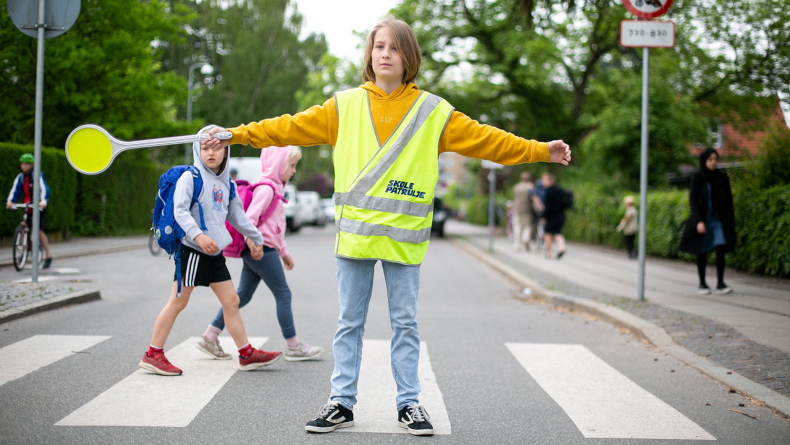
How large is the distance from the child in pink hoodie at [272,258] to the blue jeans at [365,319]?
1.81 m

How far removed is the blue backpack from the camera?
462 centimetres

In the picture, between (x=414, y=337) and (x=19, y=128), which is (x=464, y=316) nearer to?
(x=414, y=337)

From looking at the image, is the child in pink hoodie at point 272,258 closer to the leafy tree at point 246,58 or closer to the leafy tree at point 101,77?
the leafy tree at point 101,77

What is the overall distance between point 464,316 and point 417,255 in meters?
4.66

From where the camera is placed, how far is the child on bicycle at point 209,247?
4.63m

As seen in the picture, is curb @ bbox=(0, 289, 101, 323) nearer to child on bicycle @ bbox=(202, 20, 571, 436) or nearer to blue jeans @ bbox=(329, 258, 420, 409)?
child on bicycle @ bbox=(202, 20, 571, 436)

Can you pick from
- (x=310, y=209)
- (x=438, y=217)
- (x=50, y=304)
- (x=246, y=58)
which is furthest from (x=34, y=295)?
(x=246, y=58)

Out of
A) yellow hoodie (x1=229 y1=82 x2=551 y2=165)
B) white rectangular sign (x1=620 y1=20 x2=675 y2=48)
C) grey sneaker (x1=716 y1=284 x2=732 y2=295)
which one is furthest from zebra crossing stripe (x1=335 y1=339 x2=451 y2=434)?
grey sneaker (x1=716 y1=284 x2=732 y2=295)

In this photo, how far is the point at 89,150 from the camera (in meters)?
4.27

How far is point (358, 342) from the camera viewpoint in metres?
3.77

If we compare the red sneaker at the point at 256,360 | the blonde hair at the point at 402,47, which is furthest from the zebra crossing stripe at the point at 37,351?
the blonde hair at the point at 402,47

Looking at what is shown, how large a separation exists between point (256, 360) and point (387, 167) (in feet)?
7.05

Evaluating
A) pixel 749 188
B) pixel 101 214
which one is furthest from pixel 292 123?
pixel 101 214

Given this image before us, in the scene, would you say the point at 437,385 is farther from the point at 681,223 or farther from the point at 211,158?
the point at 681,223
